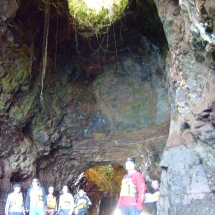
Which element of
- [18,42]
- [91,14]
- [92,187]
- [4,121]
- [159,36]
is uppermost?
[91,14]

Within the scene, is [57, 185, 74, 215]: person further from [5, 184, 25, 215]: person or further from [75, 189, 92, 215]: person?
[5, 184, 25, 215]: person

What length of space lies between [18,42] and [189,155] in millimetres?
5264

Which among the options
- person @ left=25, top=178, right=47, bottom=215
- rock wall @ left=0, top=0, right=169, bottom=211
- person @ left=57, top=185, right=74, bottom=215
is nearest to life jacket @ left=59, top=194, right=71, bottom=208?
person @ left=57, top=185, right=74, bottom=215

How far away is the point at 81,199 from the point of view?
7.47 meters

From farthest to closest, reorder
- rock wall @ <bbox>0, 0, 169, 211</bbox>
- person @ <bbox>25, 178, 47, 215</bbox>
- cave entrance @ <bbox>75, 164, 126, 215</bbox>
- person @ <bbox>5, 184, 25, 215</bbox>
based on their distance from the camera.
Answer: cave entrance @ <bbox>75, 164, 126, 215</bbox> < rock wall @ <bbox>0, 0, 169, 211</bbox> < person @ <bbox>5, 184, 25, 215</bbox> < person @ <bbox>25, 178, 47, 215</bbox>

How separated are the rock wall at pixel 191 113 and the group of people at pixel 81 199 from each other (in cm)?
51

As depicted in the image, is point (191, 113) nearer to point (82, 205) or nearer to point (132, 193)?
point (132, 193)

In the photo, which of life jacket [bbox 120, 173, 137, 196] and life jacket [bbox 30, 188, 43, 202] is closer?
life jacket [bbox 120, 173, 137, 196]

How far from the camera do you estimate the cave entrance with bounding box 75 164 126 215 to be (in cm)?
1466

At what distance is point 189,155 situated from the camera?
Result: 4.80 metres

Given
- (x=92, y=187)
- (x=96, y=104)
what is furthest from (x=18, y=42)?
(x=92, y=187)

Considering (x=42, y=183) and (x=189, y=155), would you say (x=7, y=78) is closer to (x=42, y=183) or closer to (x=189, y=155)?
(x=42, y=183)

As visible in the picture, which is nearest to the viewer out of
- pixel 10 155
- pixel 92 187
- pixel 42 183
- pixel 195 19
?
pixel 195 19

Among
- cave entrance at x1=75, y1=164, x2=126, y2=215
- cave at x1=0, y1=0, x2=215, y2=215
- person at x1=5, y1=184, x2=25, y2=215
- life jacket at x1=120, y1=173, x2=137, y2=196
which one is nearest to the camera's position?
life jacket at x1=120, y1=173, x2=137, y2=196
